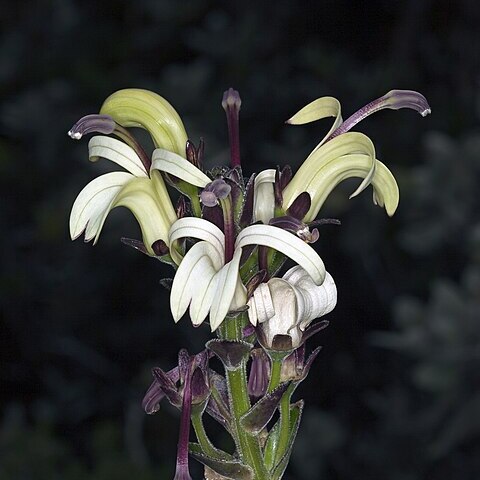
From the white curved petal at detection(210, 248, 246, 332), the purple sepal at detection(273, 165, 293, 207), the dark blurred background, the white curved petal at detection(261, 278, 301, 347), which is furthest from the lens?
the dark blurred background

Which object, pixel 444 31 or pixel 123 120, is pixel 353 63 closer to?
pixel 444 31

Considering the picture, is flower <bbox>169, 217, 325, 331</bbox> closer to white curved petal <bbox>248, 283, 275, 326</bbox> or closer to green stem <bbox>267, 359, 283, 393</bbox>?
white curved petal <bbox>248, 283, 275, 326</bbox>

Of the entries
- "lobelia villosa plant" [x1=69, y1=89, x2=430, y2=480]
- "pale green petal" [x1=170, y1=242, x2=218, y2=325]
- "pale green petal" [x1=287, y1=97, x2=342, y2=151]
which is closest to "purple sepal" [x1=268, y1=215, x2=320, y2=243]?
"lobelia villosa plant" [x1=69, y1=89, x2=430, y2=480]

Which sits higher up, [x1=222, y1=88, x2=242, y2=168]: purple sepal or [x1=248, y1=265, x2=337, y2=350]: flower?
[x1=222, y1=88, x2=242, y2=168]: purple sepal

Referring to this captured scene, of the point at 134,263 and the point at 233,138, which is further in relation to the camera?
the point at 134,263

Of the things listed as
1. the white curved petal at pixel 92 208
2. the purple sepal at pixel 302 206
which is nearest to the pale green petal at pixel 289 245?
the purple sepal at pixel 302 206

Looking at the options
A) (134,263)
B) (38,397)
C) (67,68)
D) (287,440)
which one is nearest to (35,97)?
(67,68)

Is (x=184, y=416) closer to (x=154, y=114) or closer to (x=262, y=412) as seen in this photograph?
(x=262, y=412)

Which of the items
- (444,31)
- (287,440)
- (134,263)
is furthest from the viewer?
(444,31)
